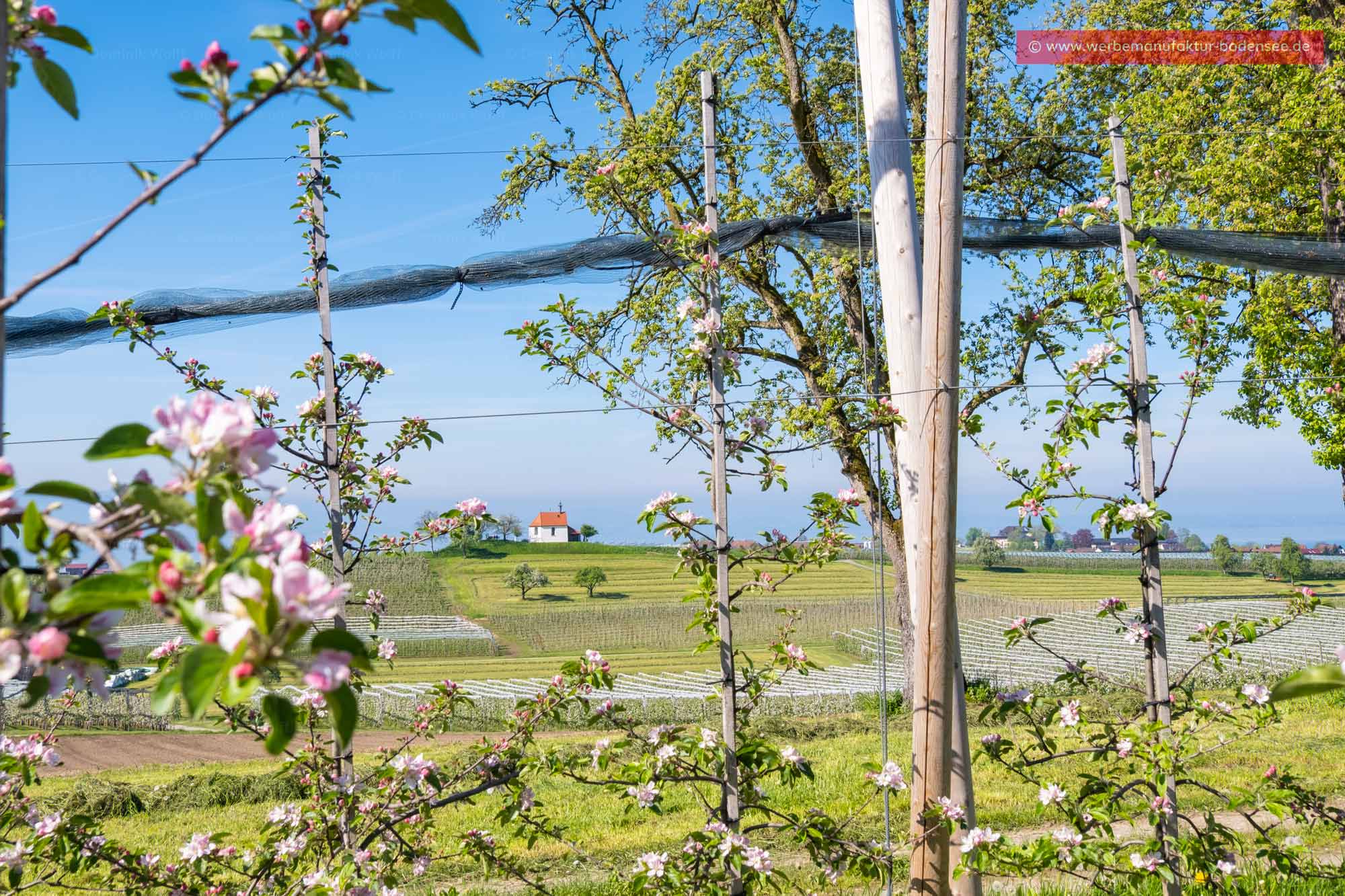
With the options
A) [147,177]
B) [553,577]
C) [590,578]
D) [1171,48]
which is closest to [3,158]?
[147,177]

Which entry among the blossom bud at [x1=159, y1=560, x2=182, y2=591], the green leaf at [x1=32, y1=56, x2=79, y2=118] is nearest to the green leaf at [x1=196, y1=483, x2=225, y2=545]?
the blossom bud at [x1=159, y1=560, x2=182, y2=591]

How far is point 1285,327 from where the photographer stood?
796 centimetres

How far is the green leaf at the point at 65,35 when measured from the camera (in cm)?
87

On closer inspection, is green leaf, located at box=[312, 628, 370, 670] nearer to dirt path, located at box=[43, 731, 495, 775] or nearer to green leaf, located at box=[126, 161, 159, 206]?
green leaf, located at box=[126, 161, 159, 206]

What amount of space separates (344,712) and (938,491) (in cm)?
164

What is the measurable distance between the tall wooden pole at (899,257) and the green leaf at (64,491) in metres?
1.72

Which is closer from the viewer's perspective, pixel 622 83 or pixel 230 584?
pixel 230 584

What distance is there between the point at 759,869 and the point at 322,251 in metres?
1.92

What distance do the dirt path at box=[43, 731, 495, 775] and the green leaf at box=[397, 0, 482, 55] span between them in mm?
8979

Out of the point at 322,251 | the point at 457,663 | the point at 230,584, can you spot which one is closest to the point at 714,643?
the point at 322,251

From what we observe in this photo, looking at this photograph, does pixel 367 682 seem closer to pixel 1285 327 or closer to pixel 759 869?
pixel 759 869

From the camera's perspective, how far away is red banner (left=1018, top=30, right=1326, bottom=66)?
25.2 ft

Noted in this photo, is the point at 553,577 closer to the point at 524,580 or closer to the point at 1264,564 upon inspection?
the point at 524,580

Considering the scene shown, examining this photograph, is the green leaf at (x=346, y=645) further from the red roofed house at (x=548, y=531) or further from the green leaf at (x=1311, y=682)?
the red roofed house at (x=548, y=531)
